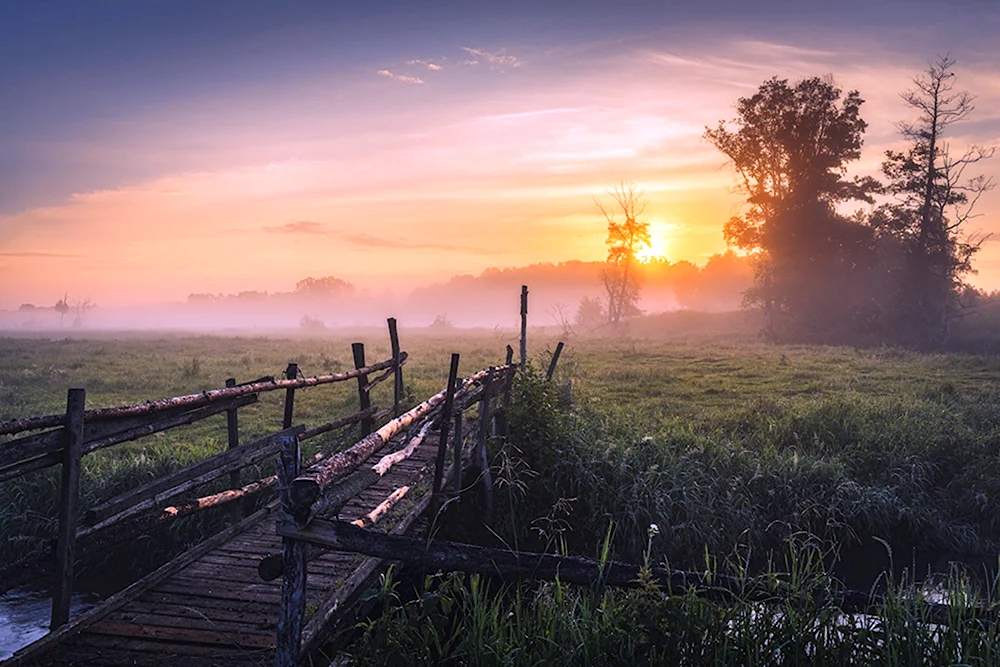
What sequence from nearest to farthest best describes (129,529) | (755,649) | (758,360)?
(755,649) < (129,529) < (758,360)

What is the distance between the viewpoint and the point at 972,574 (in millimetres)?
9766

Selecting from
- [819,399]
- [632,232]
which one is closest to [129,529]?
[819,399]

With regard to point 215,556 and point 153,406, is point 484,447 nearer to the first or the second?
point 215,556

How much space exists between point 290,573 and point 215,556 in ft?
10.1

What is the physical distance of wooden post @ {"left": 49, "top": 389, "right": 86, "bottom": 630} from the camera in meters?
5.18

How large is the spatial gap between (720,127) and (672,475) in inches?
1541

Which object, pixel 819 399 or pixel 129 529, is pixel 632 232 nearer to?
pixel 819 399

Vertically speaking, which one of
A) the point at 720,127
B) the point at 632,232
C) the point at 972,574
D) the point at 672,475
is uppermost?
the point at 720,127

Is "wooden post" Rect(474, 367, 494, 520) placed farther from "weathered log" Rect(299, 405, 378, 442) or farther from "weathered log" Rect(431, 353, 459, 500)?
"weathered log" Rect(299, 405, 378, 442)

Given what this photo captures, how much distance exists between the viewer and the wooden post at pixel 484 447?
912 cm

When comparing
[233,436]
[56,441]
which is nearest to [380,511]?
[56,441]

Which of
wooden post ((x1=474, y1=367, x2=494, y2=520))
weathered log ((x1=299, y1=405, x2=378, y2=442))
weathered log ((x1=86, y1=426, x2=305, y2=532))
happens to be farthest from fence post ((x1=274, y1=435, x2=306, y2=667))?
wooden post ((x1=474, y1=367, x2=494, y2=520))

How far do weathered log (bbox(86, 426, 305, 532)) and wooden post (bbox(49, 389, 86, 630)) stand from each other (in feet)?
1.06

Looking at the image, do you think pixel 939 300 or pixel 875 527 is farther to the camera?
pixel 939 300
